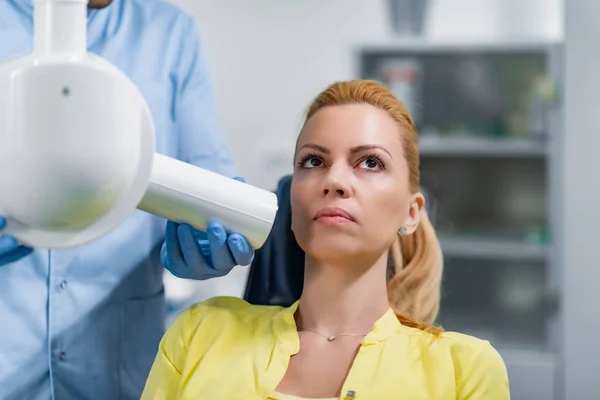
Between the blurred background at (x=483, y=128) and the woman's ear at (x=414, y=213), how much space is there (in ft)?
4.60

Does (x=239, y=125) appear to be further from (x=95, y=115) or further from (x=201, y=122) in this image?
(x=95, y=115)

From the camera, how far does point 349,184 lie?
1.07 metres

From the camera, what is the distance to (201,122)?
1.31 metres

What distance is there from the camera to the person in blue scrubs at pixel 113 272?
119cm

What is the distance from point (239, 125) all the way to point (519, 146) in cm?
159

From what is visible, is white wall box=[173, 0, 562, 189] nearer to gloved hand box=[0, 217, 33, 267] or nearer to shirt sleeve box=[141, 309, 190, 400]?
shirt sleeve box=[141, 309, 190, 400]

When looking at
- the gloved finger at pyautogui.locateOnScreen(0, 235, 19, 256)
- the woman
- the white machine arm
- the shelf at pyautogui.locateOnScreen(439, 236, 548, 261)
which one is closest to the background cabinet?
the shelf at pyautogui.locateOnScreen(439, 236, 548, 261)

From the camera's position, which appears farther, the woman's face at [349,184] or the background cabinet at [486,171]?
the background cabinet at [486,171]

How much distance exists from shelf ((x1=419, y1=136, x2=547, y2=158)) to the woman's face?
186 centimetres

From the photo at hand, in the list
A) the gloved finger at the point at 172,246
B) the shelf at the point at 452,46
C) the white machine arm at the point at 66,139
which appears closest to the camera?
the white machine arm at the point at 66,139

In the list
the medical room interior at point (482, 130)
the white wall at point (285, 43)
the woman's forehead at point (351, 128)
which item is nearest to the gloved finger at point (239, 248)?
the woman's forehead at point (351, 128)

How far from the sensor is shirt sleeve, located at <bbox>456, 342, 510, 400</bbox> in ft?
3.22

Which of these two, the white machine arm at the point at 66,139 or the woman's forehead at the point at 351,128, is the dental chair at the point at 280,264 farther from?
the white machine arm at the point at 66,139

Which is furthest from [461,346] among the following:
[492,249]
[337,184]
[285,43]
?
[285,43]
